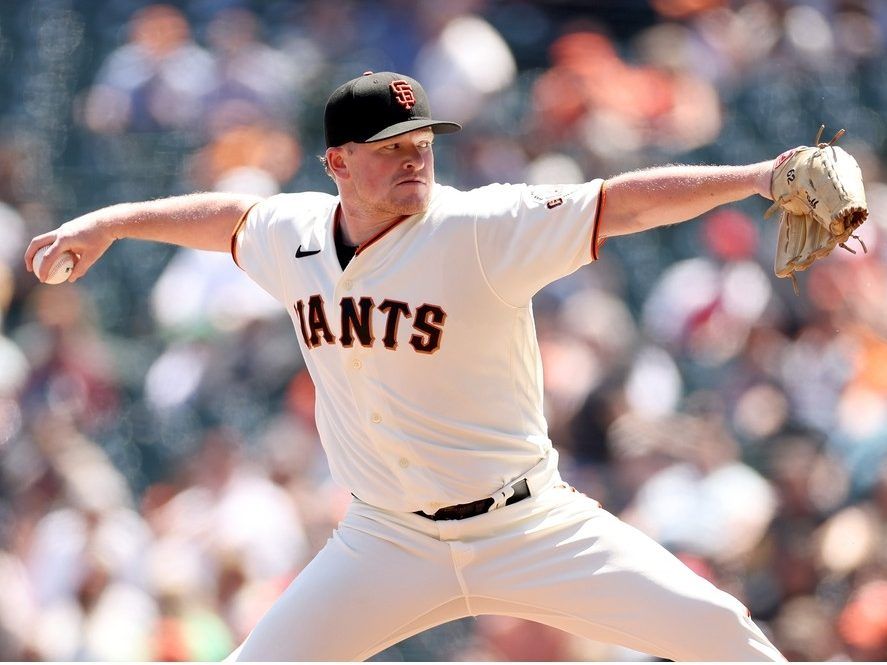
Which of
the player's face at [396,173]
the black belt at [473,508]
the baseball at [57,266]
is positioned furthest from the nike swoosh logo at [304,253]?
the black belt at [473,508]

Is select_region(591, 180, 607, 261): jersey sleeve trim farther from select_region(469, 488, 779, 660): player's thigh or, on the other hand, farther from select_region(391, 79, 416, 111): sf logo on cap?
select_region(469, 488, 779, 660): player's thigh

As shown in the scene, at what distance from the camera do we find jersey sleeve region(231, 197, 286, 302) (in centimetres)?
325

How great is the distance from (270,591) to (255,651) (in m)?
2.53

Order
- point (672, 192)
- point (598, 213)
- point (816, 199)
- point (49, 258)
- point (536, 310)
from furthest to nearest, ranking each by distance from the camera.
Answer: point (536, 310) < point (49, 258) < point (598, 213) < point (672, 192) < point (816, 199)

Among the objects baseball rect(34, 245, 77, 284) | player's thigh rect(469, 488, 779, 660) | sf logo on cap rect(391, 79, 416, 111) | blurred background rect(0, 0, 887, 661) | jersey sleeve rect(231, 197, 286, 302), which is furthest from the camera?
blurred background rect(0, 0, 887, 661)

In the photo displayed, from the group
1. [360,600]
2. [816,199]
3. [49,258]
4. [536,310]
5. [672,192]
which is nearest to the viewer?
[816,199]

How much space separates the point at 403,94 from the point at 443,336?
1.80ft

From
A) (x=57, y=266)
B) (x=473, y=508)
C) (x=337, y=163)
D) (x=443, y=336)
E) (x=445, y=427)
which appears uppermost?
(x=337, y=163)

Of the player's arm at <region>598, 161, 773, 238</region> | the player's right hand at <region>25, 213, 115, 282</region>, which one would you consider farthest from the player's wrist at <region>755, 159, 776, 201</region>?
the player's right hand at <region>25, 213, 115, 282</region>

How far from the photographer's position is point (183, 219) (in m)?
3.32

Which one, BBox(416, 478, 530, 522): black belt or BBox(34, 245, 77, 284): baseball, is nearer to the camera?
BBox(416, 478, 530, 522): black belt

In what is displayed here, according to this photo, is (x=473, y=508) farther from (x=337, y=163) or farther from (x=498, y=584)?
(x=337, y=163)

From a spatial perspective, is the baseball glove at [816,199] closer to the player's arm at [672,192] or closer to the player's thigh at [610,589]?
the player's arm at [672,192]

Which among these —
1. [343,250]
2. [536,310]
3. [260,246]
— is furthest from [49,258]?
[536,310]
